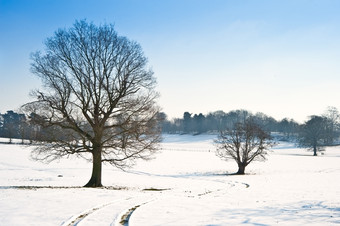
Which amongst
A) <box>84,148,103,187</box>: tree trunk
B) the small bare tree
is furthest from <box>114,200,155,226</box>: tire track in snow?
the small bare tree

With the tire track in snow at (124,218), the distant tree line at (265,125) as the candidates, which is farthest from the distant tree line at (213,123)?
the tire track in snow at (124,218)

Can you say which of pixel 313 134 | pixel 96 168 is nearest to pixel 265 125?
pixel 313 134

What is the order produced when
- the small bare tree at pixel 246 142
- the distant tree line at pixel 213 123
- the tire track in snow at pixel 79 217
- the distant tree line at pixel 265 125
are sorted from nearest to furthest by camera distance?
the tire track in snow at pixel 79 217, the small bare tree at pixel 246 142, the distant tree line at pixel 265 125, the distant tree line at pixel 213 123

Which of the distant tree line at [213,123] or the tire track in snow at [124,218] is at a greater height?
the distant tree line at [213,123]

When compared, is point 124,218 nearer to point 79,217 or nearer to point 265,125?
point 79,217

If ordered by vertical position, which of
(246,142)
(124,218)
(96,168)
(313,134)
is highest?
(313,134)

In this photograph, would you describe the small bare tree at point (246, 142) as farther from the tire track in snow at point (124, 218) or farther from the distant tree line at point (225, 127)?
the tire track in snow at point (124, 218)

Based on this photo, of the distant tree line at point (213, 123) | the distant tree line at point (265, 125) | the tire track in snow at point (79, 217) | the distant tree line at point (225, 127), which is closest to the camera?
the tire track in snow at point (79, 217)

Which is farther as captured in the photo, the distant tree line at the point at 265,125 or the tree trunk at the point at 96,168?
the distant tree line at the point at 265,125

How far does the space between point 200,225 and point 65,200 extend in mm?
7895

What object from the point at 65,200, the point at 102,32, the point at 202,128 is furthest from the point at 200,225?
the point at 202,128

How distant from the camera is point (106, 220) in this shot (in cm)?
1013

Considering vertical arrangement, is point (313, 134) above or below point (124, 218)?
above

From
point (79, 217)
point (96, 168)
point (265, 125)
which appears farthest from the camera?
point (265, 125)
